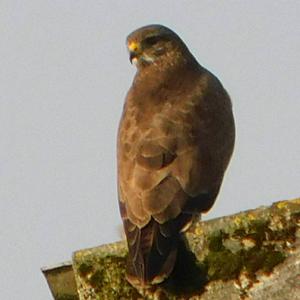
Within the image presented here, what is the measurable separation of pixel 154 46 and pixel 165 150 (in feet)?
9.35

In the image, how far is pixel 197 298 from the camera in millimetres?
4473

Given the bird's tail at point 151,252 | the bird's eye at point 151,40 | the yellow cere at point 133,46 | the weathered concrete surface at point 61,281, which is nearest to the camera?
the bird's tail at point 151,252

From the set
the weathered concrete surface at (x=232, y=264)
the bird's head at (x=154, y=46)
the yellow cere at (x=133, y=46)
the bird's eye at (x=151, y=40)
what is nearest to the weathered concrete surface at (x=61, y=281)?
the weathered concrete surface at (x=232, y=264)

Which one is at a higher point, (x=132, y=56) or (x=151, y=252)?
(x=132, y=56)

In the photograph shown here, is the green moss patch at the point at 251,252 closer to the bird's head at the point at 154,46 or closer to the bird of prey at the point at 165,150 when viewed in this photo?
the bird of prey at the point at 165,150

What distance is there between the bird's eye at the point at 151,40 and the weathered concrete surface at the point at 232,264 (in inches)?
197

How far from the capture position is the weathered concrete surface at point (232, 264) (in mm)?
4344

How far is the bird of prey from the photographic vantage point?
19.4 ft

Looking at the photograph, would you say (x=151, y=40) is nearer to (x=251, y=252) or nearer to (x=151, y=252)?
(x=151, y=252)

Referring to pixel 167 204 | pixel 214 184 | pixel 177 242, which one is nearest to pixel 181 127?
pixel 214 184

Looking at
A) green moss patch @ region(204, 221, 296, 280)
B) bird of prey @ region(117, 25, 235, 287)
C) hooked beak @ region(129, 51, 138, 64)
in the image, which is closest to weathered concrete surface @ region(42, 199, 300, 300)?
green moss patch @ region(204, 221, 296, 280)

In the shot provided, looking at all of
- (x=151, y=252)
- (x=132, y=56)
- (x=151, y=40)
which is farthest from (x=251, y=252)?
(x=151, y=40)

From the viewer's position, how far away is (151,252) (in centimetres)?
585

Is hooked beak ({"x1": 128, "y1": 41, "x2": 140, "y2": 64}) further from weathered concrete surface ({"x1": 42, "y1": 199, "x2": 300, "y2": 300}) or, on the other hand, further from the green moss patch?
the green moss patch
